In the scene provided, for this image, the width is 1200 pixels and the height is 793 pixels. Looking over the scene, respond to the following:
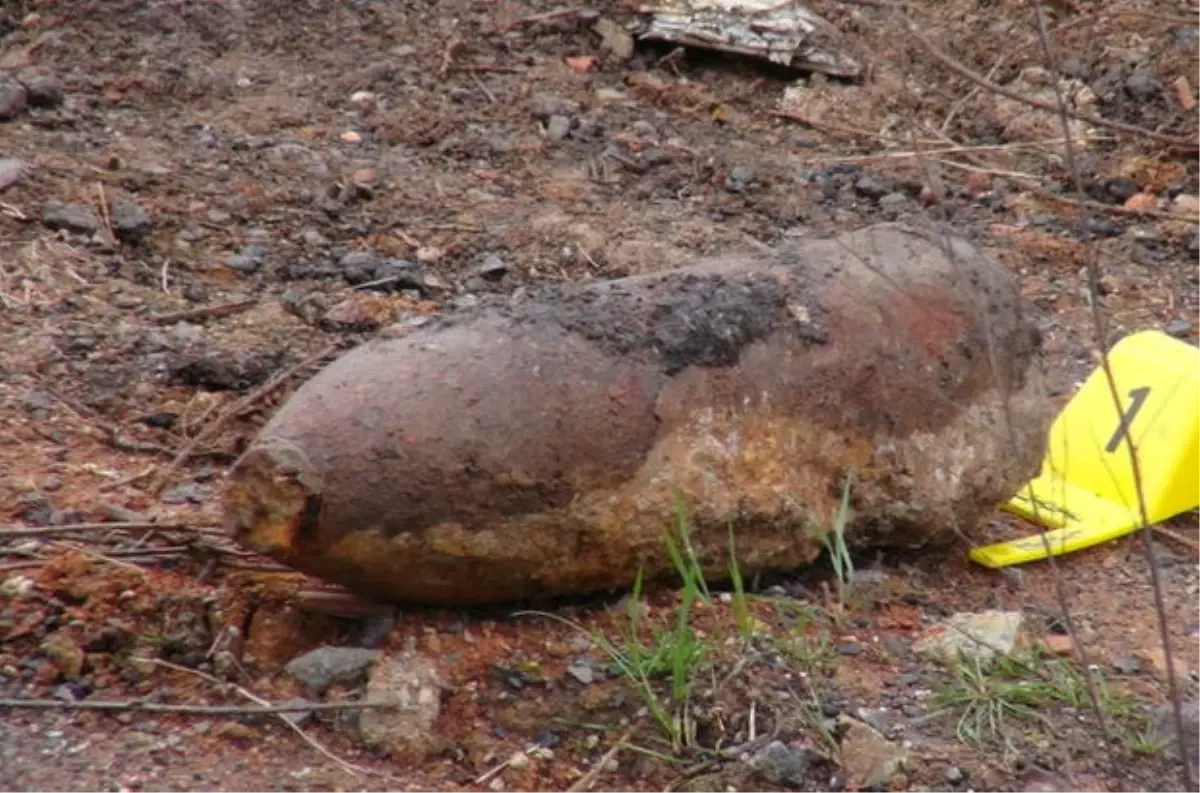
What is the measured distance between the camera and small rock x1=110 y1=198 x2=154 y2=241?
404 cm

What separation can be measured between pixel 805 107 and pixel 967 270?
7.51 ft

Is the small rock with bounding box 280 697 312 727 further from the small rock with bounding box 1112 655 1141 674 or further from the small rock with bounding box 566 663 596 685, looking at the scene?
the small rock with bounding box 1112 655 1141 674

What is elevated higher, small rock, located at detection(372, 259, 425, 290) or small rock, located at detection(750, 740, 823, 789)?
small rock, located at detection(750, 740, 823, 789)

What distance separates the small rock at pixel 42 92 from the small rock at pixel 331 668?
8.00ft

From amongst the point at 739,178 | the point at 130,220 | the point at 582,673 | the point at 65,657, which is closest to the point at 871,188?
the point at 739,178

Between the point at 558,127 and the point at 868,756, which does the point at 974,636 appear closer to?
the point at 868,756

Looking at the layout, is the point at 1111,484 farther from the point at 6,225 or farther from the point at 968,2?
the point at 968,2

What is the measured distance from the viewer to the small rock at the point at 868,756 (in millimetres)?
2475

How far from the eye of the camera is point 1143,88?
535cm

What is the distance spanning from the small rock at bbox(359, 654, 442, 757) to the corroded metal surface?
121 mm

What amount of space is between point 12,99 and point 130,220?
0.65 m

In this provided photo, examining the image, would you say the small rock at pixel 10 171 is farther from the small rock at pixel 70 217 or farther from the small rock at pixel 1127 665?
the small rock at pixel 1127 665

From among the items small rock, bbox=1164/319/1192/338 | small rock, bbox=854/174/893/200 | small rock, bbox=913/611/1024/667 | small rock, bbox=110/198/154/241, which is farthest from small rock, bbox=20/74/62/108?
small rock, bbox=913/611/1024/667

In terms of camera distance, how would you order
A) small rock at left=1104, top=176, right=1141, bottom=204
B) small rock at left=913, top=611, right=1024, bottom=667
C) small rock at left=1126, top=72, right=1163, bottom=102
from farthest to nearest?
small rock at left=1126, top=72, right=1163, bottom=102
small rock at left=1104, top=176, right=1141, bottom=204
small rock at left=913, top=611, right=1024, bottom=667
